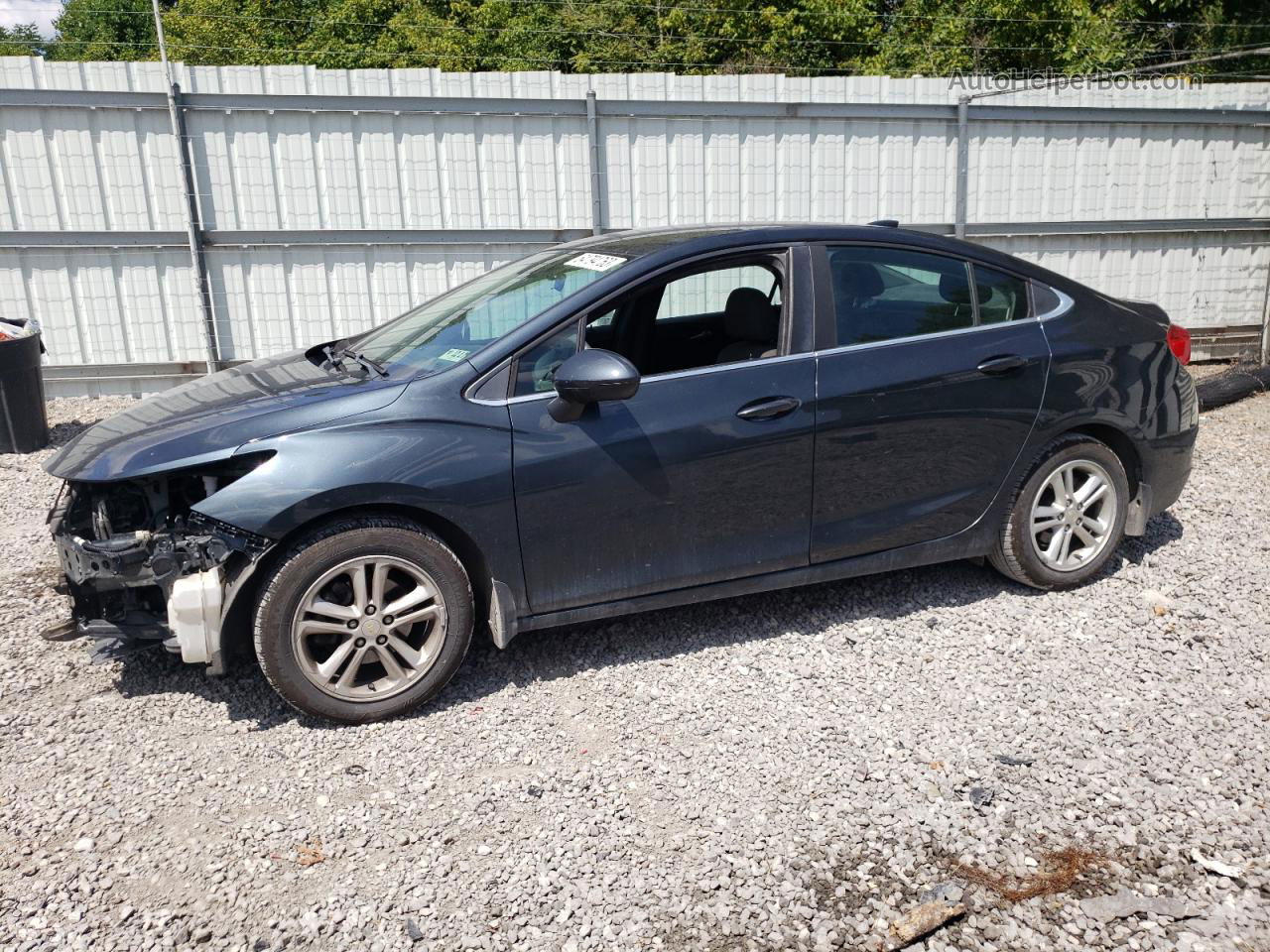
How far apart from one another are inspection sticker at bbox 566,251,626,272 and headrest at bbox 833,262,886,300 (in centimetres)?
91

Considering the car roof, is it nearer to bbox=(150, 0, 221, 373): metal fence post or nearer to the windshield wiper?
the windshield wiper

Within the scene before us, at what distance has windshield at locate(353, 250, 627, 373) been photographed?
13.6 feet

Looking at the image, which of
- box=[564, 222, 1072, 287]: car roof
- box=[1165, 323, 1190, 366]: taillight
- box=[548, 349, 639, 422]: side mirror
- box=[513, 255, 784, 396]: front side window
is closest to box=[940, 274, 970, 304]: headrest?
box=[564, 222, 1072, 287]: car roof

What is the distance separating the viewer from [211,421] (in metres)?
3.82

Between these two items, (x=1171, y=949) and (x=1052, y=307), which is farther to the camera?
(x=1052, y=307)

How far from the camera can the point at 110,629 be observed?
3760mm

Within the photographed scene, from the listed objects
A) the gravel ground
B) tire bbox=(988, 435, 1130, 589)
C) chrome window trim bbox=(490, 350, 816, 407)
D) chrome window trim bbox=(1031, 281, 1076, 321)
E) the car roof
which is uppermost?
the car roof

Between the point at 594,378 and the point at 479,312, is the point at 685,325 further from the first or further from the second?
the point at 594,378

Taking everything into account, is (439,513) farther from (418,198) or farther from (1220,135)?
(1220,135)

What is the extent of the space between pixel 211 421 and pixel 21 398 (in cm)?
491

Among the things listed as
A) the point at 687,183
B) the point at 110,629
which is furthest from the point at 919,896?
the point at 687,183

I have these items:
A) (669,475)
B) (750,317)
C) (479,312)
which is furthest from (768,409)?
(479,312)

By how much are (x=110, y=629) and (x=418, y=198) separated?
6.44m

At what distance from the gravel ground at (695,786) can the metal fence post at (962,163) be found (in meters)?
6.24
